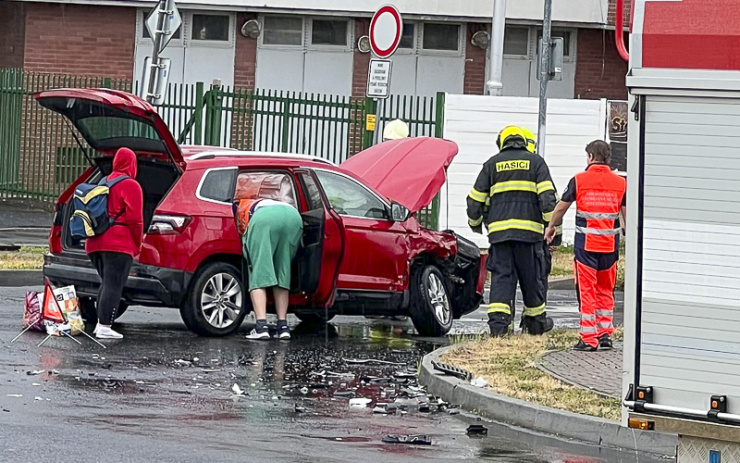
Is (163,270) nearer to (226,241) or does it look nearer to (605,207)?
(226,241)

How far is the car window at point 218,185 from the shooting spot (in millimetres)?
12898

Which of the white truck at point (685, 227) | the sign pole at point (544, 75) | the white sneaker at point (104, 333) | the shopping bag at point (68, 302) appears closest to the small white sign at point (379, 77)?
the sign pole at point (544, 75)

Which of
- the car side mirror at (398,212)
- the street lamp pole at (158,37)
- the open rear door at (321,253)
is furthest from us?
the street lamp pole at (158,37)

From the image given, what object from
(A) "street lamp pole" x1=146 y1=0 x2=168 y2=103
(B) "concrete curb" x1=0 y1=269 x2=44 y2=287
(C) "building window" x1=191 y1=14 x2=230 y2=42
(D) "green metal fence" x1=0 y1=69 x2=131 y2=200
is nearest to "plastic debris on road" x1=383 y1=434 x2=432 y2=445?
(B) "concrete curb" x1=0 y1=269 x2=44 y2=287

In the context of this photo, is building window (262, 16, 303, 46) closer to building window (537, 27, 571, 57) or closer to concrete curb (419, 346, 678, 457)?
building window (537, 27, 571, 57)

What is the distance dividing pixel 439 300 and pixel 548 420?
15.5 ft

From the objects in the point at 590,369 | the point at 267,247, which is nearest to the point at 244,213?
the point at 267,247

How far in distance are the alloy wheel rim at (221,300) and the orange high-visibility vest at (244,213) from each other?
16.8 inches

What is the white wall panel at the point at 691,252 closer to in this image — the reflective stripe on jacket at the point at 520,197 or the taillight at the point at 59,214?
the reflective stripe on jacket at the point at 520,197

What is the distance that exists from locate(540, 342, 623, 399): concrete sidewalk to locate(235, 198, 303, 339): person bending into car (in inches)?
92.1

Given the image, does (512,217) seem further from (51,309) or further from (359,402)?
(51,309)

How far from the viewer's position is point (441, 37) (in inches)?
1121

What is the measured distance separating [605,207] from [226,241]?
3.13 meters

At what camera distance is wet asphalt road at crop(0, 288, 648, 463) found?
8.26 meters
